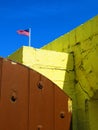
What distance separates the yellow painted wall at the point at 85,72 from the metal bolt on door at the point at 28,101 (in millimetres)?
4029

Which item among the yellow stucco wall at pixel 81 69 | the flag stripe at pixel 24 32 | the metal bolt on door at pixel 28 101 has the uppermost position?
the flag stripe at pixel 24 32

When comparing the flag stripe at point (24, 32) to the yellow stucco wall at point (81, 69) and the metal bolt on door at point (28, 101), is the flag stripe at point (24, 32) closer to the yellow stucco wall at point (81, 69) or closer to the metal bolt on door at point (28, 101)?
the yellow stucco wall at point (81, 69)

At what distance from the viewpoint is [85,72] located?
793cm

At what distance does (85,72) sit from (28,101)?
483 cm

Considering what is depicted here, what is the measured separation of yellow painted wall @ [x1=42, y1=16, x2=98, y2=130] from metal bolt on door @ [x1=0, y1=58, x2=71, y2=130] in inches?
159

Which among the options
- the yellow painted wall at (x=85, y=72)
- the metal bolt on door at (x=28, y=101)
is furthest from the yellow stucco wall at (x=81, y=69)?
the metal bolt on door at (x=28, y=101)

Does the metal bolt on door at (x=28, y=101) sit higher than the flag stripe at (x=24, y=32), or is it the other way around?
the flag stripe at (x=24, y=32)

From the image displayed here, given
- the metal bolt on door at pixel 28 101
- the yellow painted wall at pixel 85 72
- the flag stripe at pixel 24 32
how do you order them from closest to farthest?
the metal bolt on door at pixel 28 101, the yellow painted wall at pixel 85 72, the flag stripe at pixel 24 32

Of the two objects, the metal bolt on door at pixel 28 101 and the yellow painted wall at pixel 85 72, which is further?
the yellow painted wall at pixel 85 72

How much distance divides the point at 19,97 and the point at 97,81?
14.6 feet

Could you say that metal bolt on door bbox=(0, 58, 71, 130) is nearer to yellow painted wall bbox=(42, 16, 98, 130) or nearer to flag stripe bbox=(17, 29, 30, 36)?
yellow painted wall bbox=(42, 16, 98, 130)

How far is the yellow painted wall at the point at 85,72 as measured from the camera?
24.7 ft

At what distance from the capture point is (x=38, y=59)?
789cm

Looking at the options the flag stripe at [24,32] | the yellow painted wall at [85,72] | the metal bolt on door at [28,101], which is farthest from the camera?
the flag stripe at [24,32]
